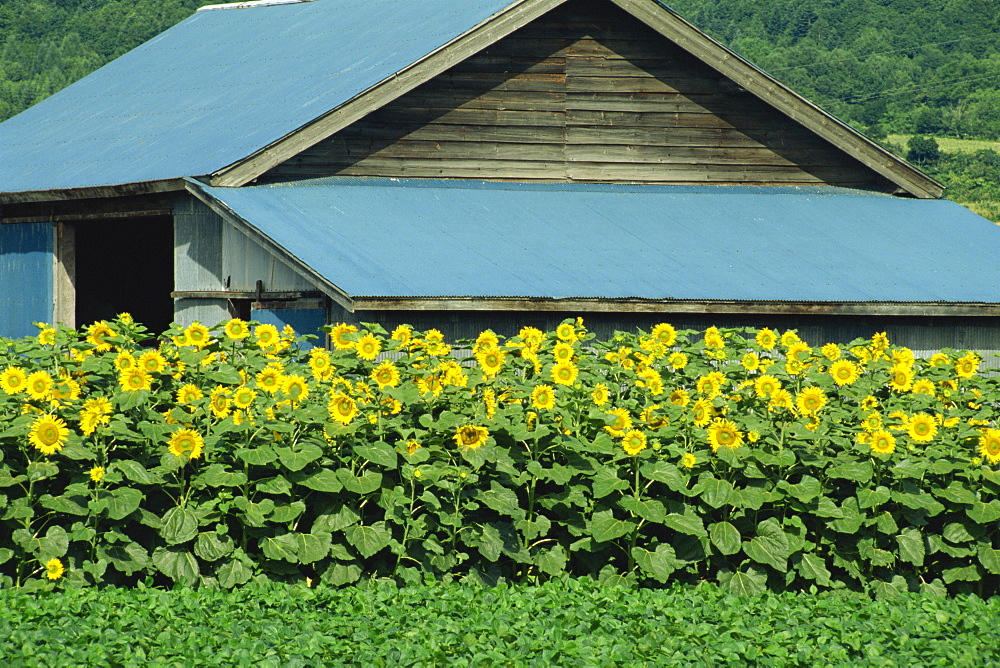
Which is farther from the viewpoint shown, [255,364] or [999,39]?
[999,39]

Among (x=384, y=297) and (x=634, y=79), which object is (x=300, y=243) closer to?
(x=384, y=297)

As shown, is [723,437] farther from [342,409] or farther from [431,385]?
[342,409]

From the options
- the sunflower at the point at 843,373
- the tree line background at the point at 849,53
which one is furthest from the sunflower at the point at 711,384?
the tree line background at the point at 849,53

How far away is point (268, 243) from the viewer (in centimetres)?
1323

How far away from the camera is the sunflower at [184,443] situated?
7.78m

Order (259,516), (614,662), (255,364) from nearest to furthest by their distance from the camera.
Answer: (614,662), (259,516), (255,364)

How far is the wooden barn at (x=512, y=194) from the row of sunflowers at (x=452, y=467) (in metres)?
4.07

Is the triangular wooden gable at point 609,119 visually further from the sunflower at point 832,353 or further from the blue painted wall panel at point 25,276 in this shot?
the sunflower at point 832,353

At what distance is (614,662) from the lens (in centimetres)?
698

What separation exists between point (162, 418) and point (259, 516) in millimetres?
755

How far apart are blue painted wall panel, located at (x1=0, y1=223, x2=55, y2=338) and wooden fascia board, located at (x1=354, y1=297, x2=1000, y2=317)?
6554 millimetres

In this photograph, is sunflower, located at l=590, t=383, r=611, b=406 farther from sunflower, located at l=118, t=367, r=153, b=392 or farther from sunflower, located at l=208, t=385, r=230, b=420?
sunflower, located at l=118, t=367, r=153, b=392

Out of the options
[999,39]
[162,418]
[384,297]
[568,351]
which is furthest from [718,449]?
[999,39]

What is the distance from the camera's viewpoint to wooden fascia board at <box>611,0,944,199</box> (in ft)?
54.0
